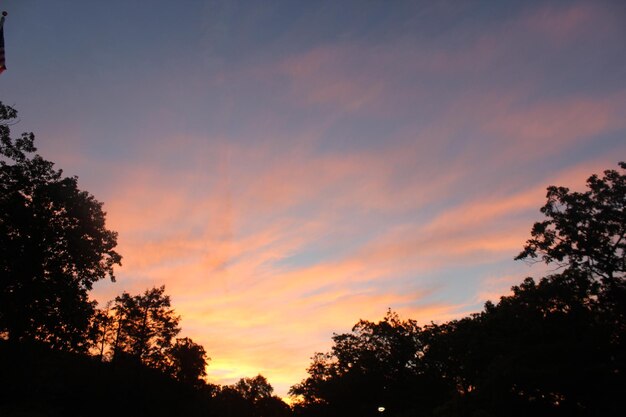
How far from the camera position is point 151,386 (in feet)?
179

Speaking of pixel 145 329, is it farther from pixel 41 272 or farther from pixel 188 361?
pixel 41 272

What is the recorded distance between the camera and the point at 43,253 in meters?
29.7

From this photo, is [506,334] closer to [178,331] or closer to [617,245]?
[617,245]

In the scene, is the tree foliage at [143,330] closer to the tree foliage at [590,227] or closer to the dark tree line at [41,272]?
the dark tree line at [41,272]

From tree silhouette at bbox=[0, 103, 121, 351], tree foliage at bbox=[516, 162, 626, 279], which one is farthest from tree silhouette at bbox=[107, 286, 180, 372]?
tree foliage at bbox=[516, 162, 626, 279]

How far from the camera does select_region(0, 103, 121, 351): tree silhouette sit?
28.2 meters

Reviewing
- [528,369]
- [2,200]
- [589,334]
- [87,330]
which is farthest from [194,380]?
[589,334]

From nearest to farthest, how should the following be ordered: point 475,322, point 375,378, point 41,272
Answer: point 41,272
point 475,322
point 375,378

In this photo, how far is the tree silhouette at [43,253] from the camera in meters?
28.2

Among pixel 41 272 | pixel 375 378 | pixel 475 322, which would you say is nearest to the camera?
pixel 41 272

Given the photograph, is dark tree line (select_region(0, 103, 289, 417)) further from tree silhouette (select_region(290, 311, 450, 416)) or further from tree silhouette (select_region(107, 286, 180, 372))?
tree silhouette (select_region(290, 311, 450, 416))

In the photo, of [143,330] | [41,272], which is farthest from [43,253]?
[143,330]

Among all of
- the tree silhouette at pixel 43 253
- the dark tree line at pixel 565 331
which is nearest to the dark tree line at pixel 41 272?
the tree silhouette at pixel 43 253

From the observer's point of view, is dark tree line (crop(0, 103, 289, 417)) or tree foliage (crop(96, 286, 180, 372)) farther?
tree foliage (crop(96, 286, 180, 372))
